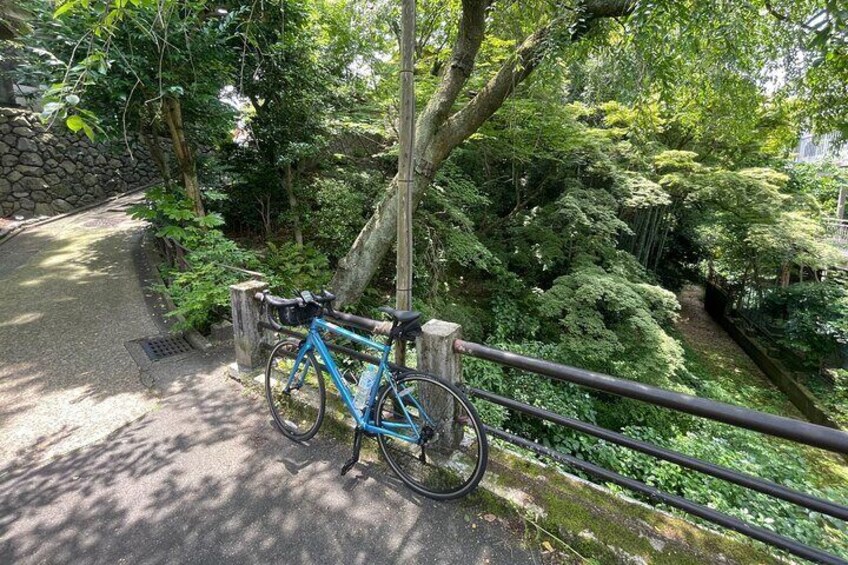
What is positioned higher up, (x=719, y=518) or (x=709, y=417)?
(x=709, y=417)

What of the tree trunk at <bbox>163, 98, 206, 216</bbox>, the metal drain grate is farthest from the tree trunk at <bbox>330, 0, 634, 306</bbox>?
the tree trunk at <bbox>163, 98, 206, 216</bbox>

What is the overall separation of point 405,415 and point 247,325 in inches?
75.9

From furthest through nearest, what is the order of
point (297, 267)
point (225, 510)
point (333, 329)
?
point (297, 267)
point (333, 329)
point (225, 510)

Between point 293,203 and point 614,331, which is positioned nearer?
point 614,331

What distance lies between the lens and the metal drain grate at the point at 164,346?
4344 mm

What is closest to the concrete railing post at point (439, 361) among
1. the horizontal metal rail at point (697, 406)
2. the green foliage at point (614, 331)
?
the horizontal metal rail at point (697, 406)

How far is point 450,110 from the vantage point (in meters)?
4.87

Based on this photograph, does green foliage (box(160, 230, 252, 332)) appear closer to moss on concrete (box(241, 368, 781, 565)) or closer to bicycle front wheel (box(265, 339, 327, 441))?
bicycle front wheel (box(265, 339, 327, 441))

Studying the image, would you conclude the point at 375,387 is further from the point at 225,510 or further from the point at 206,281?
the point at 206,281

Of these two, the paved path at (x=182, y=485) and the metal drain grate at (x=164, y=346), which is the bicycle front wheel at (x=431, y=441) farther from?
the metal drain grate at (x=164, y=346)

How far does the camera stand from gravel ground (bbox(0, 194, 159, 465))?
3.13m

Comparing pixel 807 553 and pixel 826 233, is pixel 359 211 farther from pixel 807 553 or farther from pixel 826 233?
pixel 826 233

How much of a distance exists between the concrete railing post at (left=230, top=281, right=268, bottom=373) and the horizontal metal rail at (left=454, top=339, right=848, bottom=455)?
2101mm

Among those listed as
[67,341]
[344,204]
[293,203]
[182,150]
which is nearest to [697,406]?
[344,204]
